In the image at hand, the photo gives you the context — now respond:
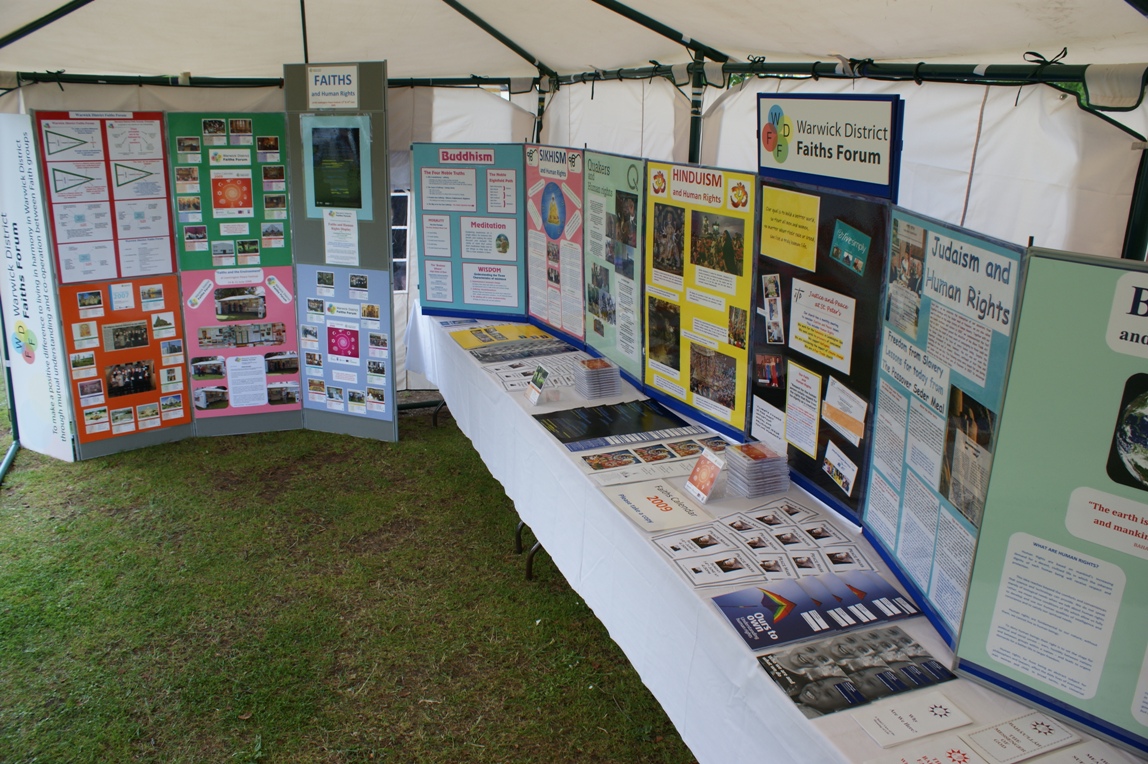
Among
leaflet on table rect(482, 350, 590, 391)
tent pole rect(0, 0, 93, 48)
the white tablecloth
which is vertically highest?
tent pole rect(0, 0, 93, 48)

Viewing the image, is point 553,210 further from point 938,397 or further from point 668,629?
point 938,397

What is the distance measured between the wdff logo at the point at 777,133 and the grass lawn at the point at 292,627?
75.9 inches

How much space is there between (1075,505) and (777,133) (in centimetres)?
147

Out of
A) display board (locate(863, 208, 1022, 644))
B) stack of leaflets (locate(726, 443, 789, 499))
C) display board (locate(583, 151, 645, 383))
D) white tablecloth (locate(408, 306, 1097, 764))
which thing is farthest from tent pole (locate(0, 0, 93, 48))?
display board (locate(863, 208, 1022, 644))

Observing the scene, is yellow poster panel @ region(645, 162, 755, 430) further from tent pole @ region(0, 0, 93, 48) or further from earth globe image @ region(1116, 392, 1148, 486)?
tent pole @ region(0, 0, 93, 48)

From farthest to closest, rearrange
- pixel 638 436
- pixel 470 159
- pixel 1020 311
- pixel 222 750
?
pixel 470 159 → pixel 638 436 → pixel 222 750 → pixel 1020 311

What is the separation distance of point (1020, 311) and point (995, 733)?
0.83 m

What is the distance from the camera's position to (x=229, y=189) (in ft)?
16.4

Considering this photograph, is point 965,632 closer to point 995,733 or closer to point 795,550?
point 995,733

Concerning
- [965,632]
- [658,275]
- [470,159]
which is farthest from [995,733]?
[470,159]

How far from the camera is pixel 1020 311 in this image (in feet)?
5.16

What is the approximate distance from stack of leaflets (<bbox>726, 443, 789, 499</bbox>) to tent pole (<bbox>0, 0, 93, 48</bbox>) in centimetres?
370

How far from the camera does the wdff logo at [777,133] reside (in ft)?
8.31

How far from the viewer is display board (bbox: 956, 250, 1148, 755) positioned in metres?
1.42
